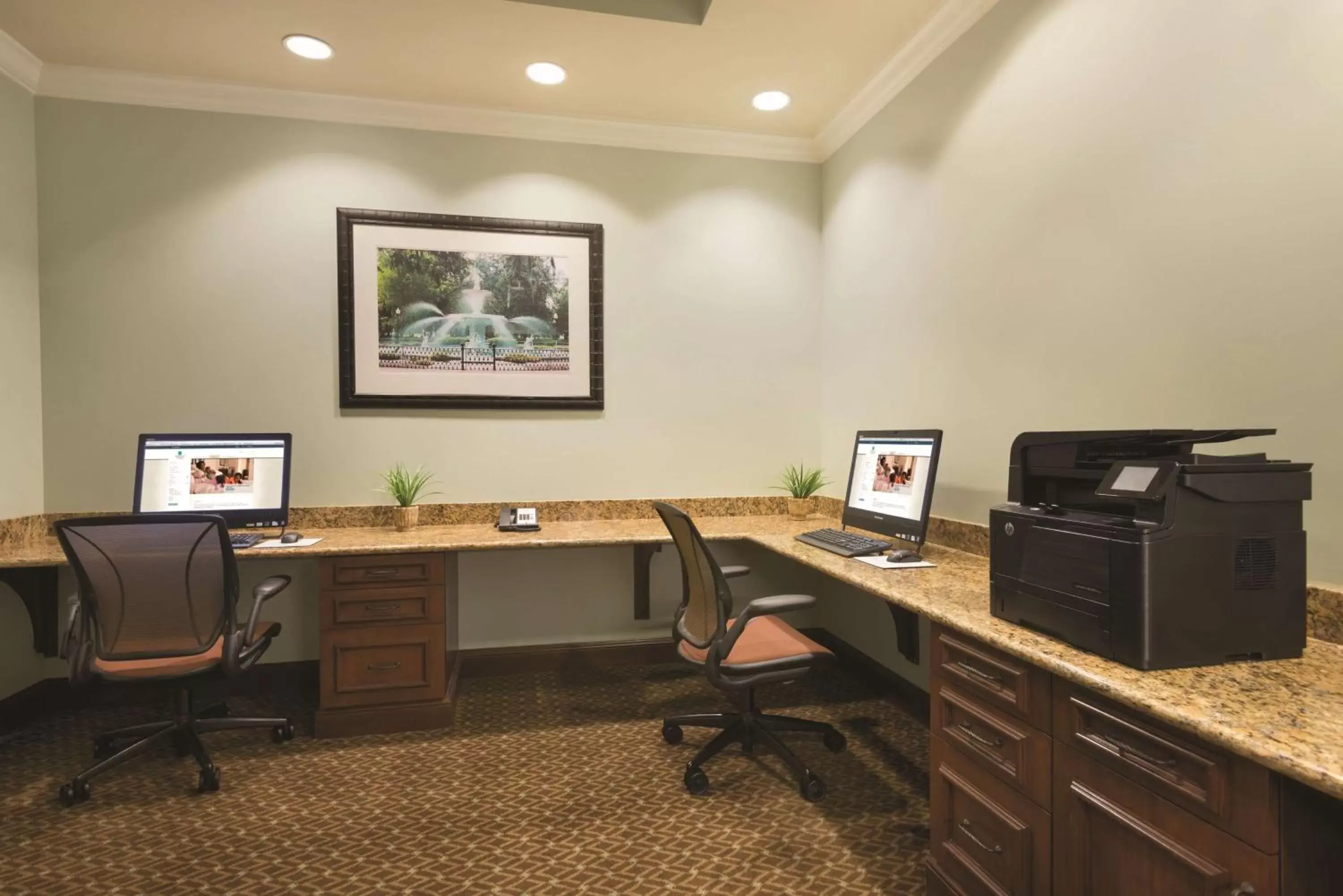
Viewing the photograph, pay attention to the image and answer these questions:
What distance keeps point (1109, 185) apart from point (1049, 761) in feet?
5.40

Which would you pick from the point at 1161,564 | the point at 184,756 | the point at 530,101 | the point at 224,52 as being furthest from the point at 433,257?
the point at 1161,564

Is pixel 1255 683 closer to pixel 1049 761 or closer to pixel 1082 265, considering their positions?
pixel 1049 761

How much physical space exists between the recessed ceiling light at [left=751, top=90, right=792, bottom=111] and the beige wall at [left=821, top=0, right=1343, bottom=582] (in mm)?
443

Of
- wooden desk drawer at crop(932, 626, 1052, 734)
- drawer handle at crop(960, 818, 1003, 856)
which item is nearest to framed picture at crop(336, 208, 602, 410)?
wooden desk drawer at crop(932, 626, 1052, 734)

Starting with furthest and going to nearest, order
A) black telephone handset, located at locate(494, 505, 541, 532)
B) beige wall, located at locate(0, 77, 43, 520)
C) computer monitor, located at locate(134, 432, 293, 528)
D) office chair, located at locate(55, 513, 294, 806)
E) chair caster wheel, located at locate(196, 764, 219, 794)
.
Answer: black telephone handset, located at locate(494, 505, 541, 532)
computer monitor, located at locate(134, 432, 293, 528)
beige wall, located at locate(0, 77, 43, 520)
chair caster wheel, located at locate(196, 764, 219, 794)
office chair, located at locate(55, 513, 294, 806)

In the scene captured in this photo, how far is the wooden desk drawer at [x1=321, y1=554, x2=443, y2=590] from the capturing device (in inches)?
111

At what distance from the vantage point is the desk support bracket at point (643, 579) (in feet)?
11.6

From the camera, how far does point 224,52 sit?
2953mm

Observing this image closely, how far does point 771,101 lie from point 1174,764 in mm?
3177

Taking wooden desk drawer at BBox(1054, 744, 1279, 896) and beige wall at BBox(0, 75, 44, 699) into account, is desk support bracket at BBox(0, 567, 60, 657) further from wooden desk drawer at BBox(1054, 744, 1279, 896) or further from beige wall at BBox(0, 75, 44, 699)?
wooden desk drawer at BBox(1054, 744, 1279, 896)

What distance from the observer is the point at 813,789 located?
2.31 m

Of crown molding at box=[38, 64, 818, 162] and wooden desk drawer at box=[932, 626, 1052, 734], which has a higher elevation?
crown molding at box=[38, 64, 818, 162]

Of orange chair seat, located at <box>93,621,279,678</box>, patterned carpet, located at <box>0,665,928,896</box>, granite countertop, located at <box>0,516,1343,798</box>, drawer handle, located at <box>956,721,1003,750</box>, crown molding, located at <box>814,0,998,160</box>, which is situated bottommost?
patterned carpet, located at <box>0,665,928,896</box>

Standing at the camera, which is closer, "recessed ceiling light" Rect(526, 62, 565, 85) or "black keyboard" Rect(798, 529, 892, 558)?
"black keyboard" Rect(798, 529, 892, 558)
